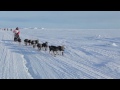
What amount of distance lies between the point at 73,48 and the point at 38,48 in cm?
122

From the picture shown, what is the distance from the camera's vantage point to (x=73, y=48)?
32.6 feet
